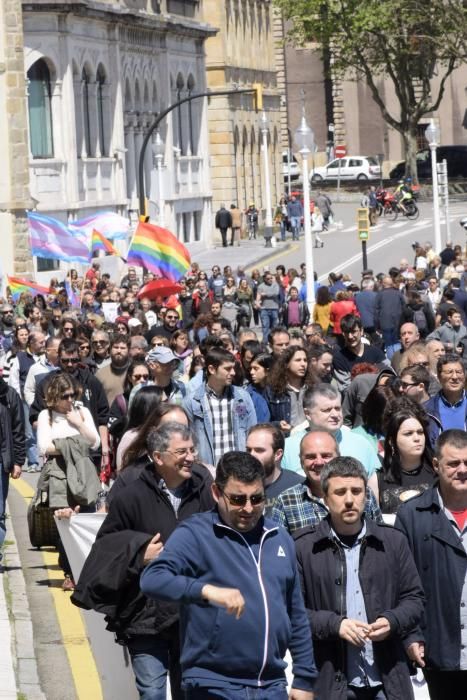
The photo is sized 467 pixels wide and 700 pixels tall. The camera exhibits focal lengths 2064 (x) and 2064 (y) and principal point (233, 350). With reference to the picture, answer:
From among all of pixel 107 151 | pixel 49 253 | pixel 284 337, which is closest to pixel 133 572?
pixel 284 337

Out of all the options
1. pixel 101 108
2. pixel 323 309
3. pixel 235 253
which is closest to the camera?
pixel 323 309

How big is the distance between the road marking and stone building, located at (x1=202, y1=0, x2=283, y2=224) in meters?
57.8

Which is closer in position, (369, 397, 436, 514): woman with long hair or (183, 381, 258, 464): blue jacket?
(369, 397, 436, 514): woman with long hair

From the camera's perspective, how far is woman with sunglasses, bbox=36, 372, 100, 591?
13.3 meters

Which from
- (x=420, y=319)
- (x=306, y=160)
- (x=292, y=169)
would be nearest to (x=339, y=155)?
(x=292, y=169)

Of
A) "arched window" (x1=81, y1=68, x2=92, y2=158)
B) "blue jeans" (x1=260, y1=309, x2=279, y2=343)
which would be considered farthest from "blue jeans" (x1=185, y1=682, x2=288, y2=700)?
"arched window" (x1=81, y1=68, x2=92, y2=158)

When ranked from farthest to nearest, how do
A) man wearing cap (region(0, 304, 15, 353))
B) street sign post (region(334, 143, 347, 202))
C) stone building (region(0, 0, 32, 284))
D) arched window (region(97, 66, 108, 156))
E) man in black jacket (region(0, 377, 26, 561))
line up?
street sign post (region(334, 143, 347, 202))
arched window (region(97, 66, 108, 156))
stone building (region(0, 0, 32, 284))
man wearing cap (region(0, 304, 15, 353))
man in black jacket (region(0, 377, 26, 561))

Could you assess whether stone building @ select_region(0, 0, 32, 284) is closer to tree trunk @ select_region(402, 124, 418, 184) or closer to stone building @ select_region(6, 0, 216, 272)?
stone building @ select_region(6, 0, 216, 272)

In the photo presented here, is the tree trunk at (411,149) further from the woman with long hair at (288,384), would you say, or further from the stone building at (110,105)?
the woman with long hair at (288,384)

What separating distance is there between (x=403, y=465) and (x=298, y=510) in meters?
1.41

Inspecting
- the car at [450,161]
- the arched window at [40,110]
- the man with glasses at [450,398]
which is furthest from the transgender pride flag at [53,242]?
the car at [450,161]

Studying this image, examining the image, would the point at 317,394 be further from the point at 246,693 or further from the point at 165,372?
the point at 165,372

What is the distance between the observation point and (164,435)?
8.78m

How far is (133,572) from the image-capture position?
8.48 m
